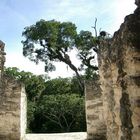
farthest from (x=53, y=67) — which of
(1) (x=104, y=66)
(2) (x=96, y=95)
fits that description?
(1) (x=104, y=66)

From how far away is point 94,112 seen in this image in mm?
9867

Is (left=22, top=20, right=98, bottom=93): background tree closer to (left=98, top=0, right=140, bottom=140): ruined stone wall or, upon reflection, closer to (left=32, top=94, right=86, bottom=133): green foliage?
(left=32, top=94, right=86, bottom=133): green foliage

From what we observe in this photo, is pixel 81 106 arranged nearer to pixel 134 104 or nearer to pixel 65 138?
pixel 65 138

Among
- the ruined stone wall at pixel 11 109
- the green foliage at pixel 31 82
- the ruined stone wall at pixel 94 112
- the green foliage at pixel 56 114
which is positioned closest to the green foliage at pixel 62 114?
the green foliage at pixel 56 114

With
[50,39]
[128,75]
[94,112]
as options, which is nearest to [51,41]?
[50,39]

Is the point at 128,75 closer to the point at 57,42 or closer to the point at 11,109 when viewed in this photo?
the point at 11,109

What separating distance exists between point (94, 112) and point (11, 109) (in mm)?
2412

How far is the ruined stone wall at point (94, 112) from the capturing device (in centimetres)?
966

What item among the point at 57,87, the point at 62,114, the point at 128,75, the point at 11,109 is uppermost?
the point at 57,87

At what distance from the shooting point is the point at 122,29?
2.63 metres

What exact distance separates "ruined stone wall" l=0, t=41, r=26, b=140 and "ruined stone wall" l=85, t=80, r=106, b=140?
1.98 meters

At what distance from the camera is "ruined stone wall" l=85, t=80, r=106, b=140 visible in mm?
9664

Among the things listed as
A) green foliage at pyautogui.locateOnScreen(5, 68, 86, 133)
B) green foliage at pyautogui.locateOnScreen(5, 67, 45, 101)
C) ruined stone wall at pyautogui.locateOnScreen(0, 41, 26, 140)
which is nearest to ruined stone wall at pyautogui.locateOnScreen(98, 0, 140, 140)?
ruined stone wall at pyautogui.locateOnScreen(0, 41, 26, 140)

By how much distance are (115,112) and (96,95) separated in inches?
272
